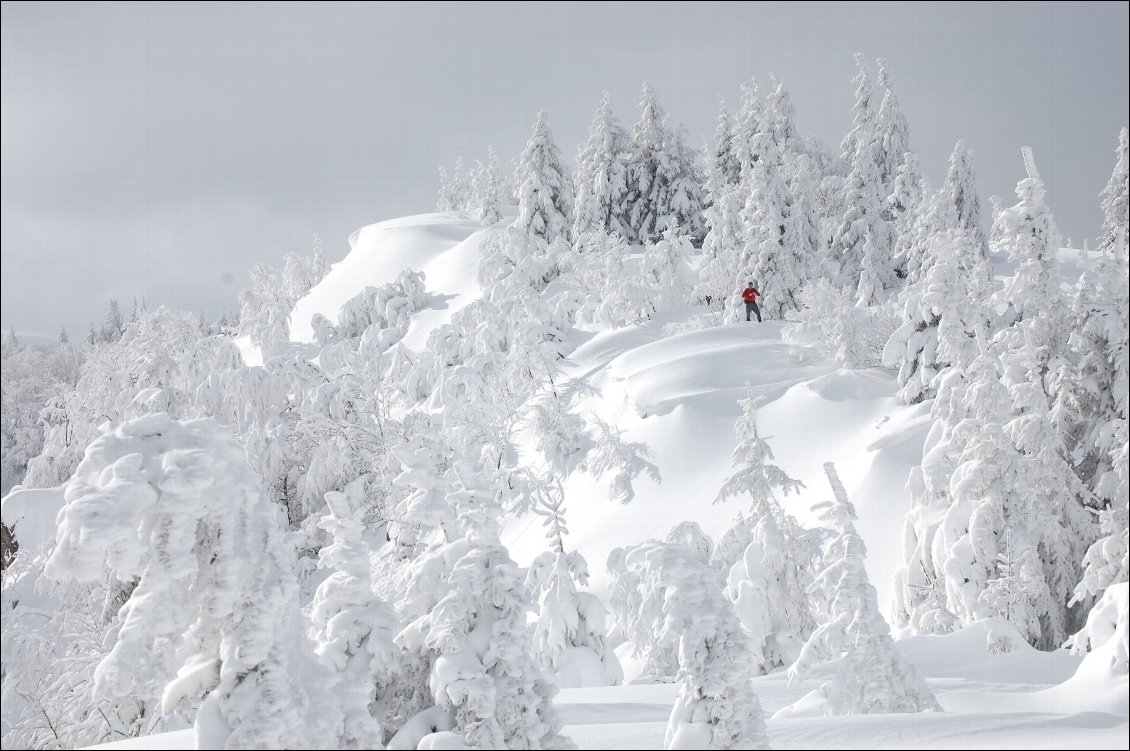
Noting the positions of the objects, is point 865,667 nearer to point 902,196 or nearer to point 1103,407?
point 1103,407

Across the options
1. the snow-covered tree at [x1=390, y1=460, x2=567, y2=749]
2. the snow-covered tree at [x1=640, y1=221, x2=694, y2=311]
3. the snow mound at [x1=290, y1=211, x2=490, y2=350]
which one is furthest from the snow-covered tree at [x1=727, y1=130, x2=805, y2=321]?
the snow-covered tree at [x1=390, y1=460, x2=567, y2=749]

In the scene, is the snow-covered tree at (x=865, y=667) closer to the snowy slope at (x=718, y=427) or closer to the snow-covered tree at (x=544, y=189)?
the snowy slope at (x=718, y=427)

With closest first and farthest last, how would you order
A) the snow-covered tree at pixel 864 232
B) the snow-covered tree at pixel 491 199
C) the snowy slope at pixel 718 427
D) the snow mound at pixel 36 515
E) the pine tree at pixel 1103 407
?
the pine tree at pixel 1103 407, the snowy slope at pixel 718 427, the snow mound at pixel 36 515, the snow-covered tree at pixel 864 232, the snow-covered tree at pixel 491 199

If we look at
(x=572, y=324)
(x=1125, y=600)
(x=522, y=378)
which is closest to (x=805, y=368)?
(x=522, y=378)

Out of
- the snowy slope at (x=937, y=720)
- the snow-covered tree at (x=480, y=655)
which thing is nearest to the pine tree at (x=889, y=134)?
the snowy slope at (x=937, y=720)

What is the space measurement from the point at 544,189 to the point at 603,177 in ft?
10.4

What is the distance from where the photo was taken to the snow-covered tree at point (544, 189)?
138 ft

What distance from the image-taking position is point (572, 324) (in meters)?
33.7

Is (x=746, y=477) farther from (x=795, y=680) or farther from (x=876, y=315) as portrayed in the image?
(x=876, y=315)

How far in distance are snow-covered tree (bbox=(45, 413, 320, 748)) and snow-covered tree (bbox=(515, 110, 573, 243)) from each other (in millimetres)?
35580

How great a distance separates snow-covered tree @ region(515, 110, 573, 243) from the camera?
42125 mm

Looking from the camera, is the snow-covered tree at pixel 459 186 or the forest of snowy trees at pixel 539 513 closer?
the forest of snowy trees at pixel 539 513

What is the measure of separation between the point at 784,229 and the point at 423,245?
25.1 meters

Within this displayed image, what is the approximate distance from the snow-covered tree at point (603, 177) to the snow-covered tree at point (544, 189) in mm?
812
